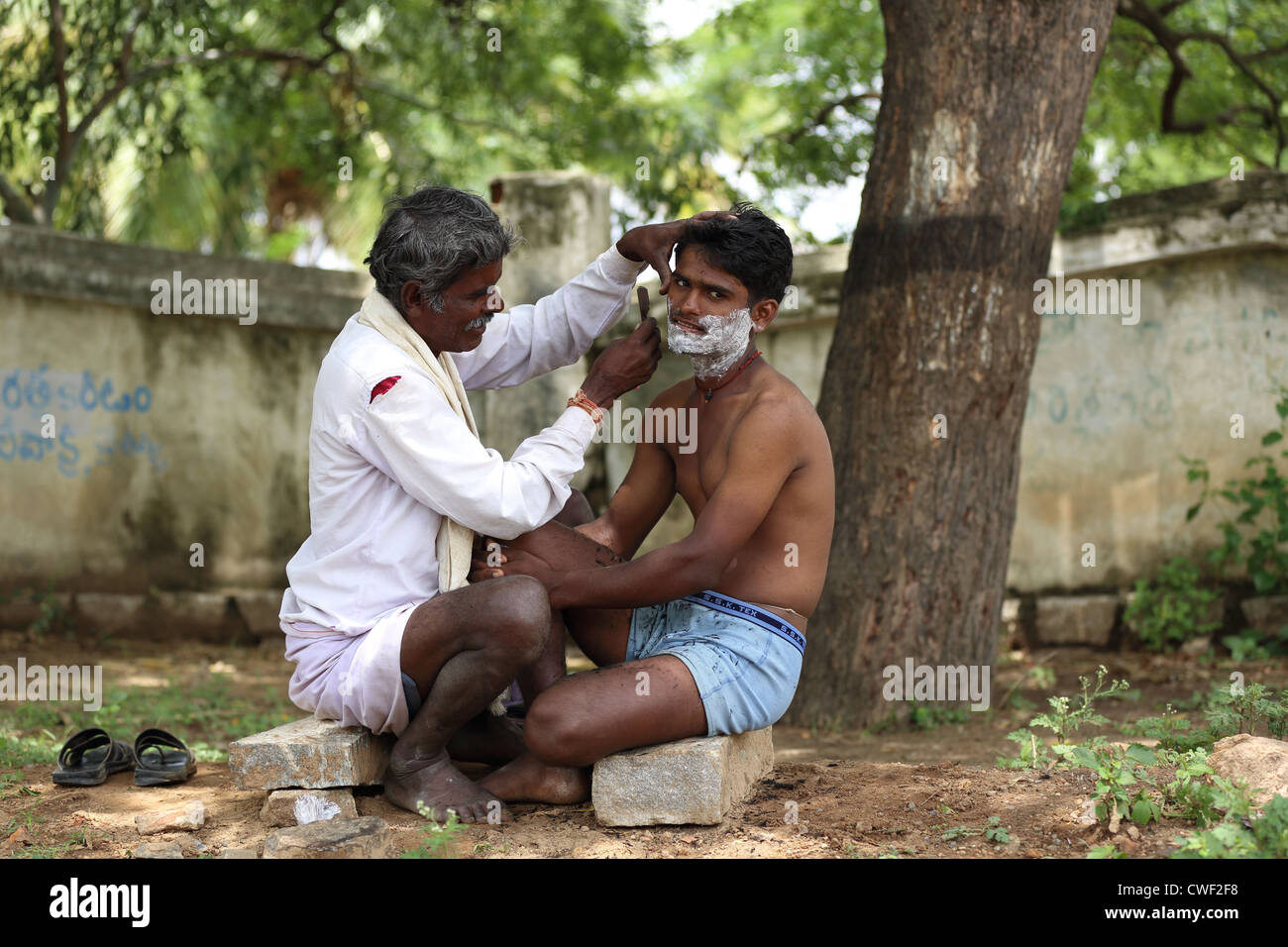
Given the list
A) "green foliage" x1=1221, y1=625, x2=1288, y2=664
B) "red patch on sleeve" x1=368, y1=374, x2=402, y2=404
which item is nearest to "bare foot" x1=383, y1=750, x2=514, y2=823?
"red patch on sleeve" x1=368, y1=374, x2=402, y2=404

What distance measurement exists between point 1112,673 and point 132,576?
555 centimetres

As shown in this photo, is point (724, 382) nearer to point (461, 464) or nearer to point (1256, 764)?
point (461, 464)

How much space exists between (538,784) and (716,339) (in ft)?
4.61

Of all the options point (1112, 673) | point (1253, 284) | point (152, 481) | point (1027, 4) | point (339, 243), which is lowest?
point (1112, 673)

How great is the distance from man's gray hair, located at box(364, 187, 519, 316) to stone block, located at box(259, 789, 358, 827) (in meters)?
1.42

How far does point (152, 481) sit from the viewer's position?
7.36m

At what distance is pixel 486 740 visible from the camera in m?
3.90

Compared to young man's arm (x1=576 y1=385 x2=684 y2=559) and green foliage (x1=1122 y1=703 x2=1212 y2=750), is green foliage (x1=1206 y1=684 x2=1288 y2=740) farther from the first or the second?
young man's arm (x1=576 y1=385 x2=684 y2=559)

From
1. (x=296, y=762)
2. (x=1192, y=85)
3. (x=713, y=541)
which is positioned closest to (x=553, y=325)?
(x=713, y=541)

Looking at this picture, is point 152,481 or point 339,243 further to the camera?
point 339,243

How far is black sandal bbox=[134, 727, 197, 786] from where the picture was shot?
4.09 m

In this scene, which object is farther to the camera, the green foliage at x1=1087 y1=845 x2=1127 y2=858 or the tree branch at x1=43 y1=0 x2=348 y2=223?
the tree branch at x1=43 y1=0 x2=348 y2=223
